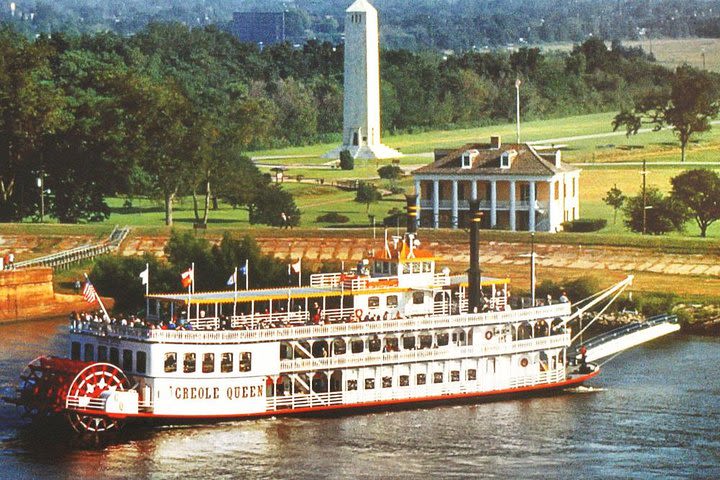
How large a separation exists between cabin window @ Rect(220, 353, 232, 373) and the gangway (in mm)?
12692

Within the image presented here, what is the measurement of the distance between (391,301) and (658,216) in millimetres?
37891

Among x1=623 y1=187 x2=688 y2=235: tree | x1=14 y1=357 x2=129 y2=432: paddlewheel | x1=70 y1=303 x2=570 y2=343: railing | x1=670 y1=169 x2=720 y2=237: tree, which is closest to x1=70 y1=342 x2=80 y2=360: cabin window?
x1=70 y1=303 x2=570 y2=343: railing

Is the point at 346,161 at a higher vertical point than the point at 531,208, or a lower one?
higher

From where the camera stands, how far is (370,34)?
433ft

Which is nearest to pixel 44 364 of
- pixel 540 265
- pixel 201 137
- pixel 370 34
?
pixel 540 265

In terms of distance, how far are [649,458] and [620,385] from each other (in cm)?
1064

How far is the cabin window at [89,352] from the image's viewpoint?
65688mm

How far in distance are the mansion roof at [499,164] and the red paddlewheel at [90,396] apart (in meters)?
45.0

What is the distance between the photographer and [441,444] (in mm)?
61812

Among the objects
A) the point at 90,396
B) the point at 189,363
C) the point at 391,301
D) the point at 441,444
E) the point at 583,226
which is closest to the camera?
the point at 441,444

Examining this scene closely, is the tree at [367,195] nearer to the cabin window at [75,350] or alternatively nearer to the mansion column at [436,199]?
the mansion column at [436,199]

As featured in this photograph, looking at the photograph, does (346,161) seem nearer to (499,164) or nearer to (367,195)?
(367,195)

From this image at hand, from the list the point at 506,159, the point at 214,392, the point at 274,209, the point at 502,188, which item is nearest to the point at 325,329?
the point at 214,392

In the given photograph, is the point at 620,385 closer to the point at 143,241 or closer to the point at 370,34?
the point at 143,241
